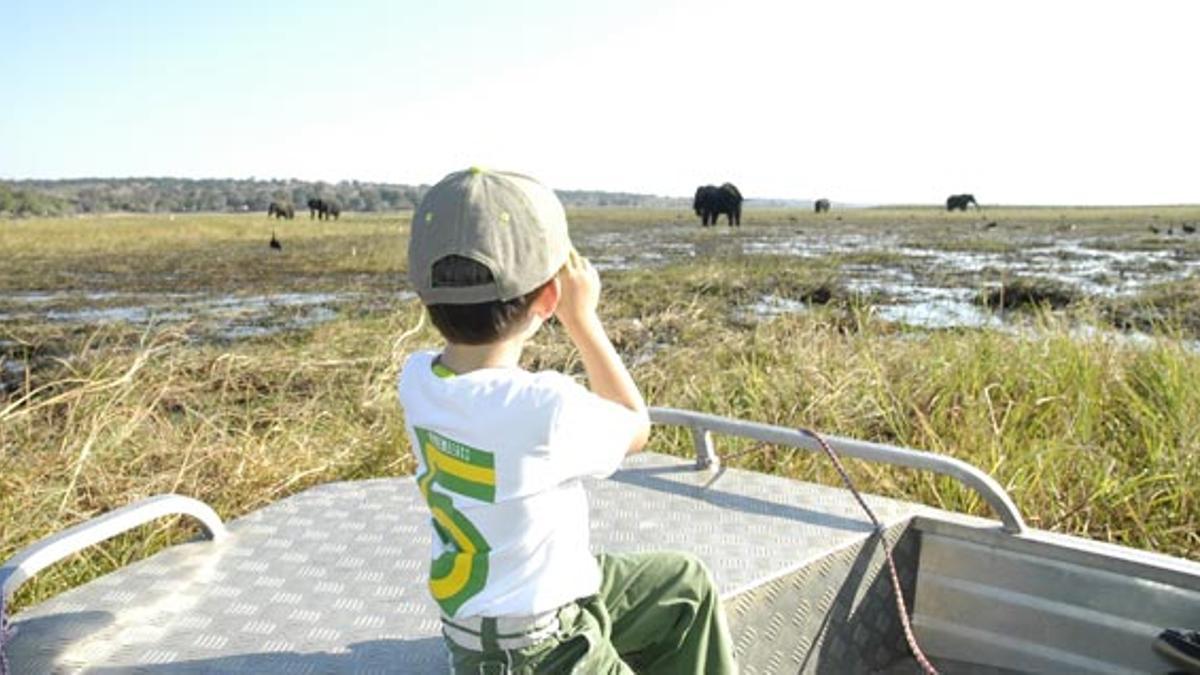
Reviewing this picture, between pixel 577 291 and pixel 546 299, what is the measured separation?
4.1 inches

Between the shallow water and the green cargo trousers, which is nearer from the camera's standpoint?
the green cargo trousers

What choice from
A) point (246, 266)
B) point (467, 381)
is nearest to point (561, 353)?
point (467, 381)

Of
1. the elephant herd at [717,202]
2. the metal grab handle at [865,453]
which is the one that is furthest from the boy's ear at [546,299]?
the elephant herd at [717,202]

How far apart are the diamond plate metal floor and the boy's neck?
56 centimetres

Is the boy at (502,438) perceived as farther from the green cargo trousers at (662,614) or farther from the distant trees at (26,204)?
the distant trees at (26,204)

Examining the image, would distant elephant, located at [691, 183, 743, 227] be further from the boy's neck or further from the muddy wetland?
the boy's neck

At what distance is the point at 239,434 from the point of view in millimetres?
4902

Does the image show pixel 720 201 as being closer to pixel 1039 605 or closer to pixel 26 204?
pixel 1039 605

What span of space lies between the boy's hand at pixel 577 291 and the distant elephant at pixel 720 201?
45.6m

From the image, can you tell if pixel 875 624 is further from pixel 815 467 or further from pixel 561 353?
pixel 561 353

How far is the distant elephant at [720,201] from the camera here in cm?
4709

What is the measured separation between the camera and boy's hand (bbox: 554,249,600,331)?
1796 mm

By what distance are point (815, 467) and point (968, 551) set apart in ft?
5.98

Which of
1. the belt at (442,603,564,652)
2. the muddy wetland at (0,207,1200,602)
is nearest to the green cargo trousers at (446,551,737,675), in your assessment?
the belt at (442,603,564,652)
